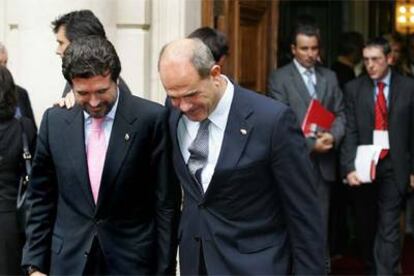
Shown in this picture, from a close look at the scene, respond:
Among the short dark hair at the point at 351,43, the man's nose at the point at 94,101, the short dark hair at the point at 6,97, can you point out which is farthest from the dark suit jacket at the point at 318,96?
the man's nose at the point at 94,101

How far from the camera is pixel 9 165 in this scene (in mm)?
6434

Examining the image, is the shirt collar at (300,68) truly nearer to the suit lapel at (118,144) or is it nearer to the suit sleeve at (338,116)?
the suit sleeve at (338,116)

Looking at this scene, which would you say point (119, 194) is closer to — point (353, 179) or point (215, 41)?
point (215, 41)

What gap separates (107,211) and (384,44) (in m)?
4.46

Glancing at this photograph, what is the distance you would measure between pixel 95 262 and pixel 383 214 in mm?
4191

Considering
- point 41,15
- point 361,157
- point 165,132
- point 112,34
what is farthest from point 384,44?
point 165,132

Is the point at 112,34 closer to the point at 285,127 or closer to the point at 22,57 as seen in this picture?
the point at 22,57

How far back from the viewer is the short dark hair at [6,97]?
644 cm

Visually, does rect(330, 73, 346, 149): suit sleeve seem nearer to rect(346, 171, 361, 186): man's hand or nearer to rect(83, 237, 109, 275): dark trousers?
rect(346, 171, 361, 186): man's hand

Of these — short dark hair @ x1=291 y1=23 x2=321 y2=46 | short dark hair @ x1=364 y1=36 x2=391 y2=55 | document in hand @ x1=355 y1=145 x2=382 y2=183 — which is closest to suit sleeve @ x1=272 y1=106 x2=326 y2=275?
document in hand @ x1=355 y1=145 x2=382 y2=183

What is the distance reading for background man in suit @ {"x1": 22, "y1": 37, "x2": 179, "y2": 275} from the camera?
189 inches

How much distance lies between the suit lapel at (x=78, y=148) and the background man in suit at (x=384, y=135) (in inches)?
163

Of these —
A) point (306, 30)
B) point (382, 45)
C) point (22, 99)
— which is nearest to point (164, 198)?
point (22, 99)

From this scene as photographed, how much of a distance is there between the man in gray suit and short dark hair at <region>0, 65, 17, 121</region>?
2.59 m
